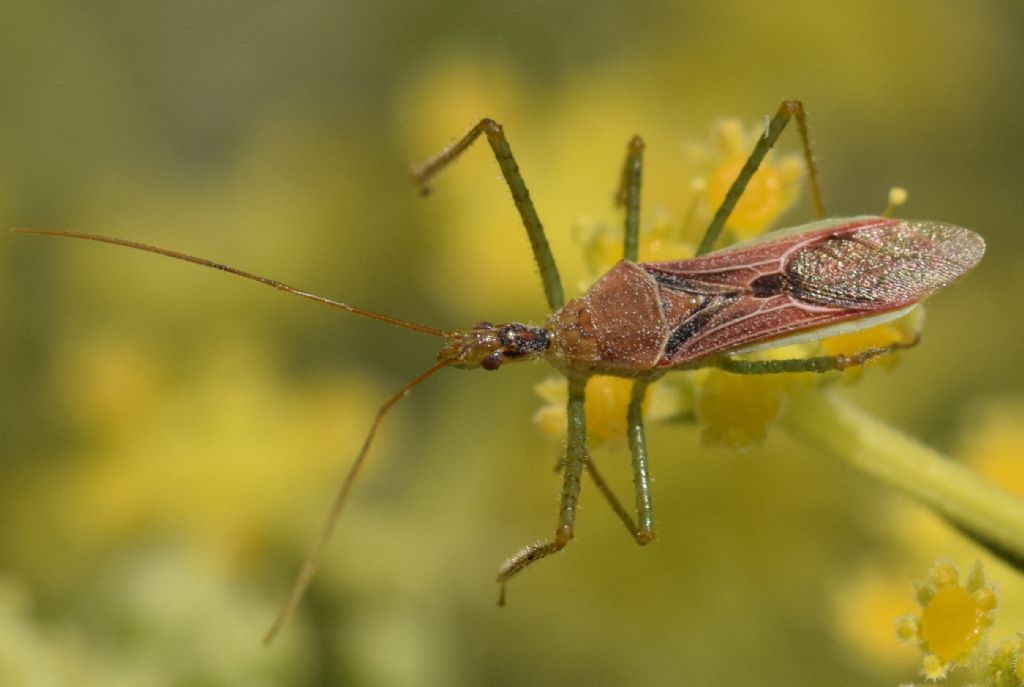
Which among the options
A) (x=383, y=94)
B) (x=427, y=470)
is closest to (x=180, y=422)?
(x=427, y=470)

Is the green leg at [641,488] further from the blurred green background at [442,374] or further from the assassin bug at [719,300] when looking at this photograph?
the blurred green background at [442,374]

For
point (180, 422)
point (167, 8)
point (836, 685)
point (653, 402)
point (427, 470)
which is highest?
point (167, 8)

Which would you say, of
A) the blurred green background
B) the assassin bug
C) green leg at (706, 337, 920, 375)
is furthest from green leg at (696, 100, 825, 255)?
the blurred green background

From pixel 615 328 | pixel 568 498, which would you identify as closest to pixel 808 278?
pixel 615 328

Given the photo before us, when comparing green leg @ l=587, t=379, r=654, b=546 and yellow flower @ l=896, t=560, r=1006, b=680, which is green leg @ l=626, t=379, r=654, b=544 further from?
yellow flower @ l=896, t=560, r=1006, b=680

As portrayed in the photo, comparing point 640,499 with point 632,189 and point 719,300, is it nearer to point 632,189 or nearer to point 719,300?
point 719,300

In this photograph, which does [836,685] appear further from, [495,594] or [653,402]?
[653,402]
